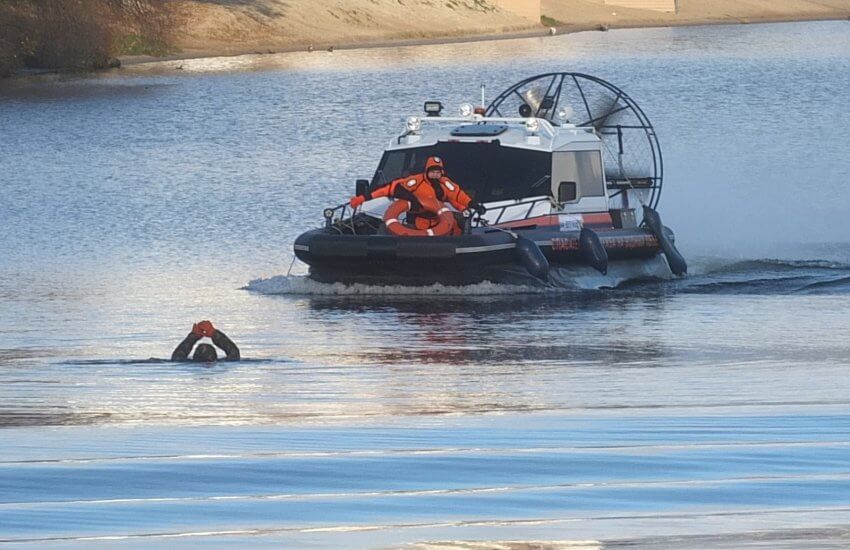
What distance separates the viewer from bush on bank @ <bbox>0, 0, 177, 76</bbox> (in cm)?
6931

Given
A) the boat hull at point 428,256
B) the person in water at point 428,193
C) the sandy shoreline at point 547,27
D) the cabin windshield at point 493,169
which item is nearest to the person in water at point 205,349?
the boat hull at point 428,256

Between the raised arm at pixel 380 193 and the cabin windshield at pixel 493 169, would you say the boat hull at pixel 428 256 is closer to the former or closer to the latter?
the raised arm at pixel 380 193

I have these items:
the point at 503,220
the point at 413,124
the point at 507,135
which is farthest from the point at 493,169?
the point at 413,124

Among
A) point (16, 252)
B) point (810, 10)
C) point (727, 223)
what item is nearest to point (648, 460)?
point (16, 252)

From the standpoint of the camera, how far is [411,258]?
2039 cm

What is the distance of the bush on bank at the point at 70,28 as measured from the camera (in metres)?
69.3

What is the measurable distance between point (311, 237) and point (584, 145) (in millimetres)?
3672

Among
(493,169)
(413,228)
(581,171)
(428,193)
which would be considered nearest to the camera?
(428,193)

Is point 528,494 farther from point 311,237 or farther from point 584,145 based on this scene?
point 584,145

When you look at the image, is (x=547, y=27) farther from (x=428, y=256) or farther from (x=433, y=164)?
(x=428, y=256)

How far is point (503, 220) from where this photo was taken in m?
21.6

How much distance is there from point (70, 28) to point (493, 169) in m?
52.6

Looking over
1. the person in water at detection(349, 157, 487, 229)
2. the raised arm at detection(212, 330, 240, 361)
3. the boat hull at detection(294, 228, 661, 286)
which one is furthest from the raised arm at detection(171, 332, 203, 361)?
the person in water at detection(349, 157, 487, 229)

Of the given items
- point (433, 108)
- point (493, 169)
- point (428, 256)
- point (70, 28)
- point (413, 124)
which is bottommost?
point (70, 28)
